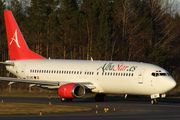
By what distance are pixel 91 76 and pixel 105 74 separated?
1513 millimetres

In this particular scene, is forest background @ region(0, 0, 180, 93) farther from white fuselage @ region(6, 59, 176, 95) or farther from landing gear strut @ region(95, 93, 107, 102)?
landing gear strut @ region(95, 93, 107, 102)

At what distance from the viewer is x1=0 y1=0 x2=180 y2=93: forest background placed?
5756 cm

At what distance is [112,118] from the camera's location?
1777 centimetres

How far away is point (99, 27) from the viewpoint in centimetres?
5441

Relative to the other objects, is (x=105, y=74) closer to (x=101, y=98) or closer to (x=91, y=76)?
(x=91, y=76)

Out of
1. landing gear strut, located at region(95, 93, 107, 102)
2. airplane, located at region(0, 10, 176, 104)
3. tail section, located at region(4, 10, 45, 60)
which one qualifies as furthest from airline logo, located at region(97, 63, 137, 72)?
tail section, located at region(4, 10, 45, 60)

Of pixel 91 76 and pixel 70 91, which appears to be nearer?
pixel 70 91

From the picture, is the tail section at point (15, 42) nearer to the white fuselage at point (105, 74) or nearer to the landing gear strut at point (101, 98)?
the white fuselage at point (105, 74)

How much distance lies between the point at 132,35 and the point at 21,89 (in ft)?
72.0

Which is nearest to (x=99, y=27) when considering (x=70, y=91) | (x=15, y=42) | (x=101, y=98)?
(x=15, y=42)

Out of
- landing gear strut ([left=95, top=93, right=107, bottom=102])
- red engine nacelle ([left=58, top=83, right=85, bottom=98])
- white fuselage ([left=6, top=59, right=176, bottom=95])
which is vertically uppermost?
white fuselage ([left=6, top=59, right=176, bottom=95])

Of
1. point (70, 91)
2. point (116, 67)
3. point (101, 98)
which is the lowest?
point (101, 98)

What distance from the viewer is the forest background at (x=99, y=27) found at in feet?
189

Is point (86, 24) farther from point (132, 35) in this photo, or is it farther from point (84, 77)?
point (84, 77)
